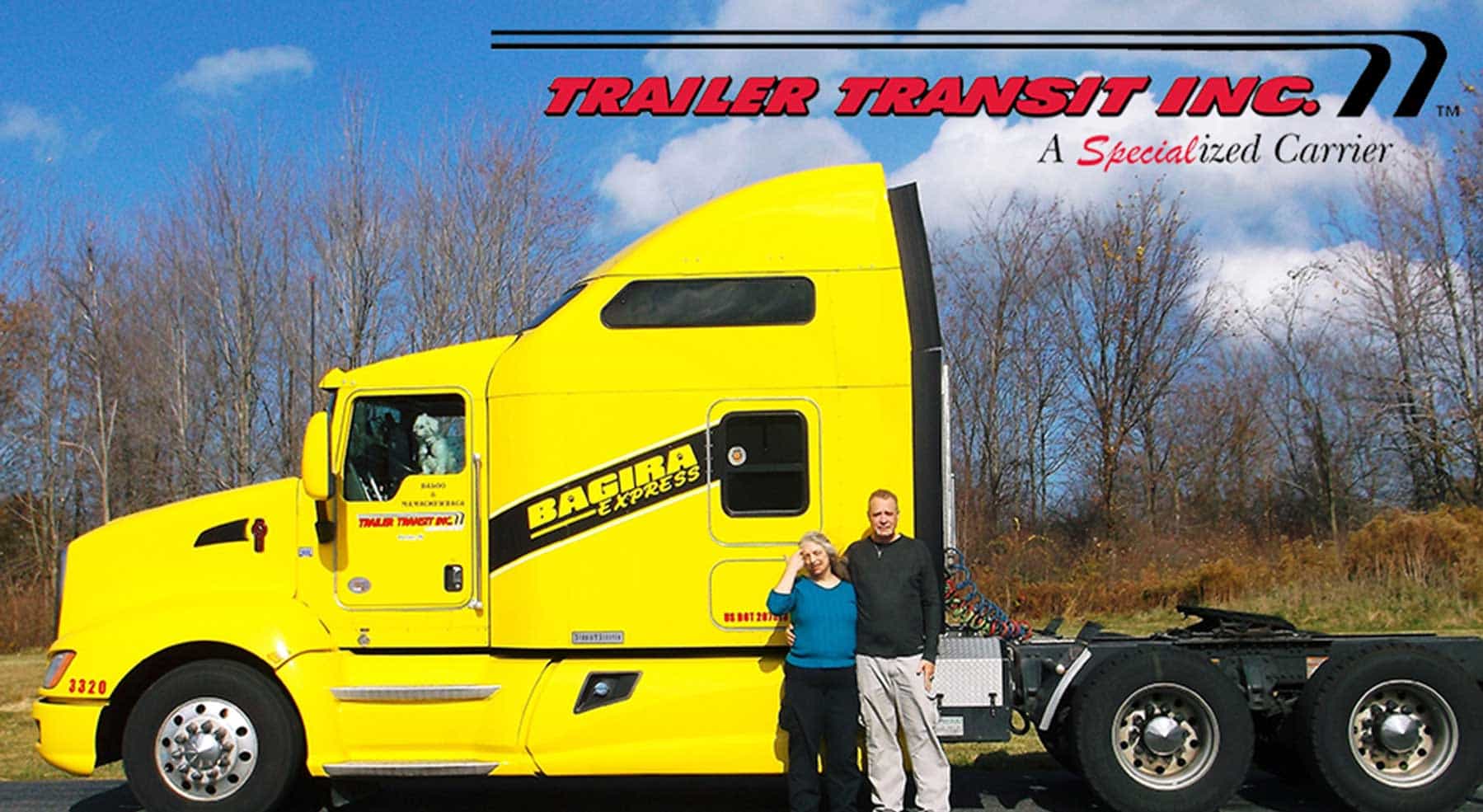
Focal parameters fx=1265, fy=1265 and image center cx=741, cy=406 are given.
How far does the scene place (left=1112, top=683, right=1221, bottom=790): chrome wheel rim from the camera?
741 centimetres

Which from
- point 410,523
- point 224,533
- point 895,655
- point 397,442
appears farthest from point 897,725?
point 224,533

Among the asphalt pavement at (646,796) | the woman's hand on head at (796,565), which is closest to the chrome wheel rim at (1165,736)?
the asphalt pavement at (646,796)

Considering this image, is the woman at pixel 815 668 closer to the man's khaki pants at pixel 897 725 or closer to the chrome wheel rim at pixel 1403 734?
the man's khaki pants at pixel 897 725

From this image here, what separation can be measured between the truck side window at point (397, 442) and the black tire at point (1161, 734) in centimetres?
410

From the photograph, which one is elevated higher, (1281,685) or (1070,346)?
(1070,346)

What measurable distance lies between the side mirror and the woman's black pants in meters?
2.94

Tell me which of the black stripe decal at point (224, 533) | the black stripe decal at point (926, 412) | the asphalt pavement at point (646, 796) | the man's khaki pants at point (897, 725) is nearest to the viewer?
the man's khaki pants at point (897, 725)

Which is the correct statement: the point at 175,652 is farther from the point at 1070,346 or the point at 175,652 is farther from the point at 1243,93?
the point at 1070,346

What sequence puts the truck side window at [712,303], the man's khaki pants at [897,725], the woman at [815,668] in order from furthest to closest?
the truck side window at [712,303] → the man's khaki pants at [897,725] → the woman at [815,668]

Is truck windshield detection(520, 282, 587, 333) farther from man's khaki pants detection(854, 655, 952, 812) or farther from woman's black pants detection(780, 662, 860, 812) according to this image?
man's khaki pants detection(854, 655, 952, 812)

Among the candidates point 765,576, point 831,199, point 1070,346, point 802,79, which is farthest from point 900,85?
point 1070,346

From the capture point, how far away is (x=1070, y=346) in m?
29.7

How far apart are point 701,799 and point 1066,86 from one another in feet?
37.6

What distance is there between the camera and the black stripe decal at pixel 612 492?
24.3 ft
